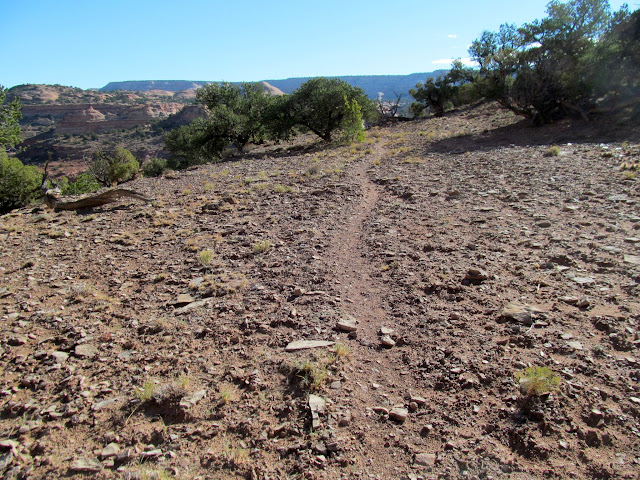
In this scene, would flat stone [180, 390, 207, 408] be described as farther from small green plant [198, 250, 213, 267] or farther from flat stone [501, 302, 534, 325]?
flat stone [501, 302, 534, 325]

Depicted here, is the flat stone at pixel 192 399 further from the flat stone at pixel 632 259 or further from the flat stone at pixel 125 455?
the flat stone at pixel 632 259

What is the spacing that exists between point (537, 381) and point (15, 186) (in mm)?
24200

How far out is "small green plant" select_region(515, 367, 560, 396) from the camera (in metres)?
3.50

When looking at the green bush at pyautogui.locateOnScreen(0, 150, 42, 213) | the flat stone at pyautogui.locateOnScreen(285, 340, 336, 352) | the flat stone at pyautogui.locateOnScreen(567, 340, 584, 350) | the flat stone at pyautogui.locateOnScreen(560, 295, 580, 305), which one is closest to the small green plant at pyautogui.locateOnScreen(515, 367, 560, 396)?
the flat stone at pyautogui.locateOnScreen(567, 340, 584, 350)

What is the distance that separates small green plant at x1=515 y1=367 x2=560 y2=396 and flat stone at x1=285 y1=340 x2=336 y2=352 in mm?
2128

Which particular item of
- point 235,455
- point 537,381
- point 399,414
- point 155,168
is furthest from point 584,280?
point 155,168

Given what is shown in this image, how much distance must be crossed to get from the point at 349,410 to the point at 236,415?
3.72 feet

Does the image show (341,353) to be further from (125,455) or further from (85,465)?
(85,465)

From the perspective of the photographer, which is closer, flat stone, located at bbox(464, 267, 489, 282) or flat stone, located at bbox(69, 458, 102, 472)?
flat stone, located at bbox(69, 458, 102, 472)

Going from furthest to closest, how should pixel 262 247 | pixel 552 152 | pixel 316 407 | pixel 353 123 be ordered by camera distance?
pixel 353 123 < pixel 552 152 < pixel 262 247 < pixel 316 407

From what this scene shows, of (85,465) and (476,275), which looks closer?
(85,465)

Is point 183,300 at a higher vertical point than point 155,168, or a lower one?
higher

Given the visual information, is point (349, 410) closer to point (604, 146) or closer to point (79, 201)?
point (79, 201)

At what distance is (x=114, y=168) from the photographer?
2445cm
